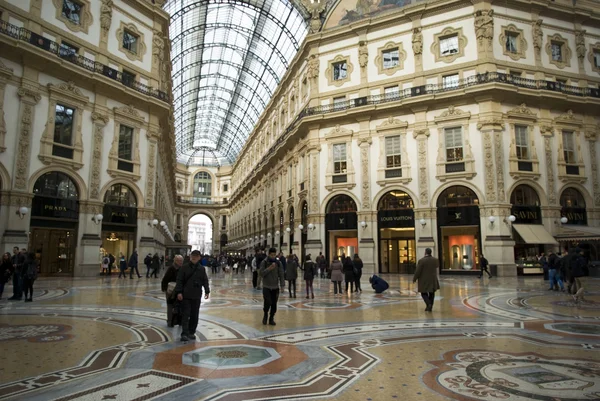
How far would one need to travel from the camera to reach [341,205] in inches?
1104

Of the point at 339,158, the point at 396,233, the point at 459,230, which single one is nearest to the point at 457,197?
the point at 459,230

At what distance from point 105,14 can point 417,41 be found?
1991cm

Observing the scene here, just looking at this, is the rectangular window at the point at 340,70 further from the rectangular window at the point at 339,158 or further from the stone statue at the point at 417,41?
the rectangular window at the point at 339,158

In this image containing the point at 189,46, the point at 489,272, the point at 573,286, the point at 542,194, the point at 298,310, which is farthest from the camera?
the point at 189,46

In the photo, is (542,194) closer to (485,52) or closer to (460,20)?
(485,52)

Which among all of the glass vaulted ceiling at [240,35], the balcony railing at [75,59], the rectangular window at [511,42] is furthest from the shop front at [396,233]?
the glass vaulted ceiling at [240,35]

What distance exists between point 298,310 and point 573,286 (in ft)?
29.4

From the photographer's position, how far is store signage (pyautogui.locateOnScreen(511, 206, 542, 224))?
2391 cm

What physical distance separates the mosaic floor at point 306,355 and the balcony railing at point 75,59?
49.8 ft

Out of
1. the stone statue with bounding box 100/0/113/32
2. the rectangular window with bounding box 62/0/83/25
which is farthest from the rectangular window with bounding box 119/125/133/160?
the rectangular window with bounding box 62/0/83/25

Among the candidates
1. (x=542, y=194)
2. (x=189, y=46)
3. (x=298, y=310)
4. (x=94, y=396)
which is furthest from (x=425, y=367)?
(x=189, y=46)

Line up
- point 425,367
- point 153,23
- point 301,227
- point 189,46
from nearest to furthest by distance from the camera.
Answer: point 425,367 → point 153,23 → point 301,227 → point 189,46

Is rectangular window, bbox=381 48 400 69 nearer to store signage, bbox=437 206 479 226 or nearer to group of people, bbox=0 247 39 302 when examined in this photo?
store signage, bbox=437 206 479 226

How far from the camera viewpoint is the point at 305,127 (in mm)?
29609
